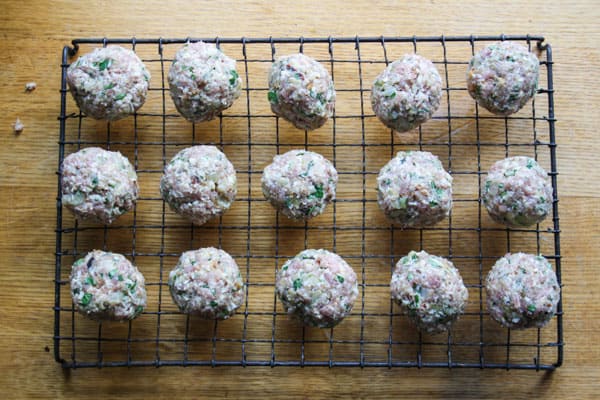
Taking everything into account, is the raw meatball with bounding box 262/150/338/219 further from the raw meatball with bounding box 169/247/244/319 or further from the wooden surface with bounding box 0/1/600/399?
the wooden surface with bounding box 0/1/600/399

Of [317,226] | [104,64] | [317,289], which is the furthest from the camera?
[317,226]

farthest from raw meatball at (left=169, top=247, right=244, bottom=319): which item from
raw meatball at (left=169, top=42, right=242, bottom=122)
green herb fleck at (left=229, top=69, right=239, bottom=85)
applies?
green herb fleck at (left=229, top=69, right=239, bottom=85)

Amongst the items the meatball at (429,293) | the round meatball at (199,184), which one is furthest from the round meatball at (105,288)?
the meatball at (429,293)

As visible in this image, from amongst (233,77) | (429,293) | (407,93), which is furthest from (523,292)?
(233,77)

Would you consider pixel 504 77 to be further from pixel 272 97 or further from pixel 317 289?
pixel 317 289

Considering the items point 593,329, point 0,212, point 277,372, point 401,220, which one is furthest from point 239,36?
point 593,329

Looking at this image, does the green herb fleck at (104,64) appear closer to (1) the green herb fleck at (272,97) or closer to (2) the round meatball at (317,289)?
(1) the green herb fleck at (272,97)
